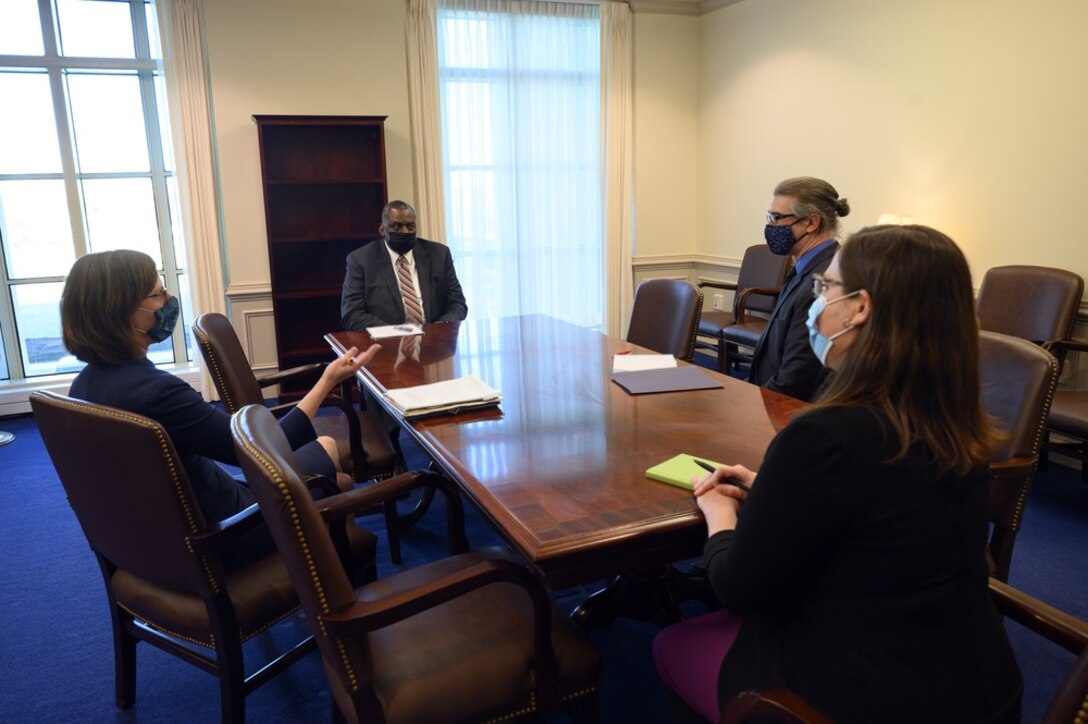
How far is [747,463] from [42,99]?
4.91 metres

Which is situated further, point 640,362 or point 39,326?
point 39,326

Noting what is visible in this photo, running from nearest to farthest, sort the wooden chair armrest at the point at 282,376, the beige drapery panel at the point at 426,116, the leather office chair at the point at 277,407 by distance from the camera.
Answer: the leather office chair at the point at 277,407 < the wooden chair armrest at the point at 282,376 < the beige drapery panel at the point at 426,116

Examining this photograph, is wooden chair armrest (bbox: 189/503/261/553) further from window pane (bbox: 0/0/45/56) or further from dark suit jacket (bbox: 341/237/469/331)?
window pane (bbox: 0/0/45/56)

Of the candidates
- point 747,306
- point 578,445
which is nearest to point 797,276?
point 578,445

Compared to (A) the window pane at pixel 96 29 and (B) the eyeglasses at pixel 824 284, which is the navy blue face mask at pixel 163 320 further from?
(A) the window pane at pixel 96 29

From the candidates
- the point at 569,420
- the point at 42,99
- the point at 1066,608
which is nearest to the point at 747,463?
the point at 569,420

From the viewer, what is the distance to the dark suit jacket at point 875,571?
1.02 metres

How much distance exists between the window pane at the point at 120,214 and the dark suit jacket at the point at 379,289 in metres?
1.95

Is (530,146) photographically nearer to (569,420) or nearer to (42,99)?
(42,99)

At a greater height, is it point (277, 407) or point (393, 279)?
point (393, 279)

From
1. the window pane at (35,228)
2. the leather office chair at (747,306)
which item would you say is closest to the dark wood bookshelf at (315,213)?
the window pane at (35,228)

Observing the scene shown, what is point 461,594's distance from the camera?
4.28 ft

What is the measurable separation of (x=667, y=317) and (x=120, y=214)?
3.73m

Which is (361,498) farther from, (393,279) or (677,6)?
(677,6)
